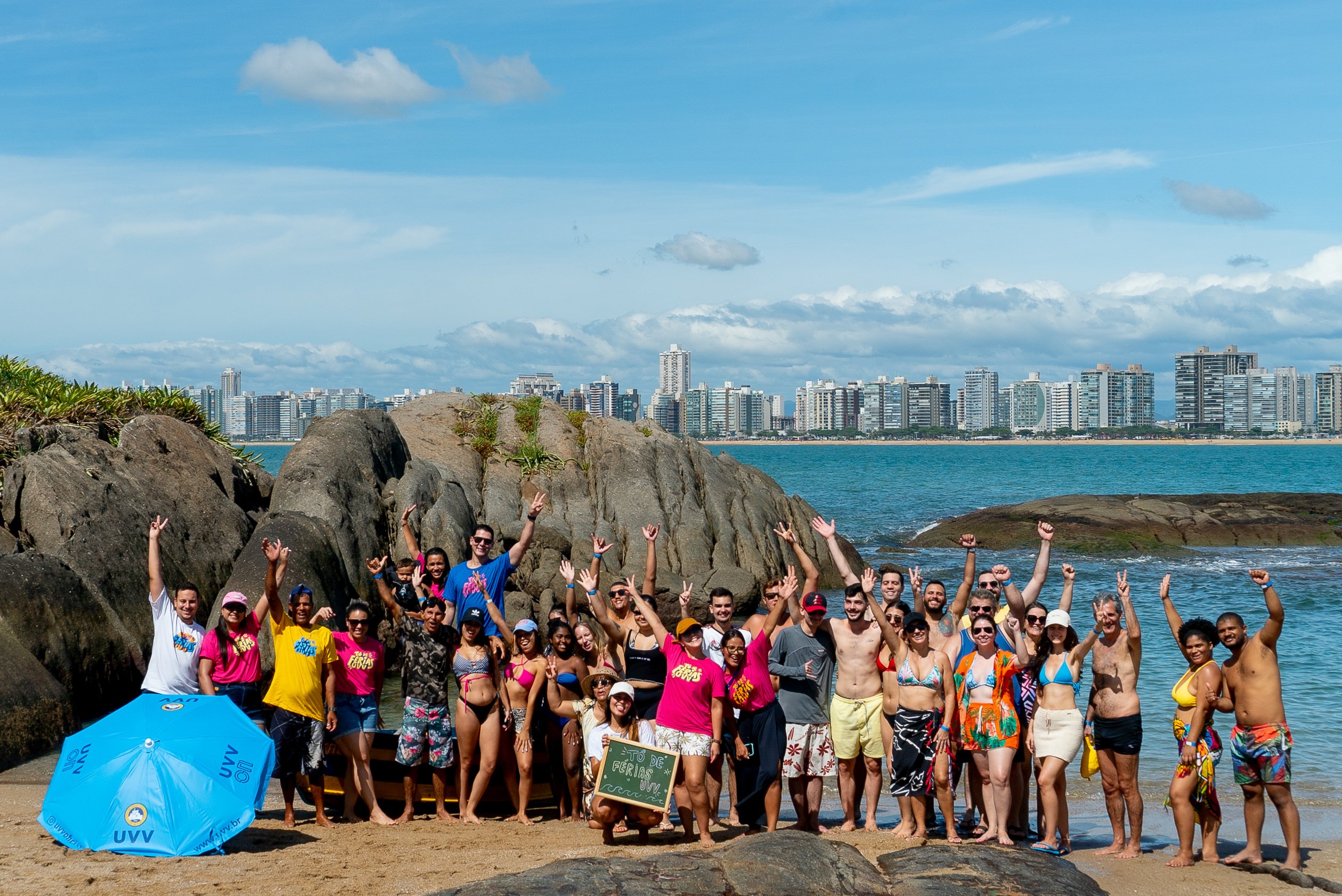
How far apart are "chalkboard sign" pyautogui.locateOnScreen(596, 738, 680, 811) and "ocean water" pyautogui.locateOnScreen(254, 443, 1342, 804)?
15.7ft

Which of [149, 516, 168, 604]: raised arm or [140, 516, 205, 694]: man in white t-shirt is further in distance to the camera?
[149, 516, 168, 604]: raised arm

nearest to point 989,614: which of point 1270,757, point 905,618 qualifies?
point 905,618

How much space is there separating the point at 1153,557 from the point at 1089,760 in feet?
81.6

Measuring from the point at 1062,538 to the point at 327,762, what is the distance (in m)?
28.2

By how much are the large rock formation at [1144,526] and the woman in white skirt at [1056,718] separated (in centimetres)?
2550

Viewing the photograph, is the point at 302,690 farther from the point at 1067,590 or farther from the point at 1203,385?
the point at 1203,385

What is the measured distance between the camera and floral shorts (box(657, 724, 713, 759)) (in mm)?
8648

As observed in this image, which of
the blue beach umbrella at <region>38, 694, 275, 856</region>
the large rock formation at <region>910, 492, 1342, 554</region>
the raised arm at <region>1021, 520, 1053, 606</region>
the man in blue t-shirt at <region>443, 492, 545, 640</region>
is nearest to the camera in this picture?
the blue beach umbrella at <region>38, 694, 275, 856</region>

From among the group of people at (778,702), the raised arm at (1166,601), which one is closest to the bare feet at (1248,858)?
the group of people at (778,702)

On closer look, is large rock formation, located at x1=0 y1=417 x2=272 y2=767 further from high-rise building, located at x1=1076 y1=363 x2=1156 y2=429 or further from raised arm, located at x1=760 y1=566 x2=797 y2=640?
high-rise building, located at x1=1076 y1=363 x2=1156 y2=429

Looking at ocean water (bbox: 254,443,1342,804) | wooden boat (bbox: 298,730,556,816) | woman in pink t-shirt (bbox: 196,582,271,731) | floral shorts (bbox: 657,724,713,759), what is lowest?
ocean water (bbox: 254,443,1342,804)

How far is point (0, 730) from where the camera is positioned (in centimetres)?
1135

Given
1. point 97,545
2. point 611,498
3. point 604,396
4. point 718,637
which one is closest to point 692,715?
point 718,637

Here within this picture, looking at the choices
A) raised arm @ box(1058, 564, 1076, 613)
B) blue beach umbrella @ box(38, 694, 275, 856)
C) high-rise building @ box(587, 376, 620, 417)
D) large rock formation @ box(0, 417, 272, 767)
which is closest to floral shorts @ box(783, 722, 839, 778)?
raised arm @ box(1058, 564, 1076, 613)
